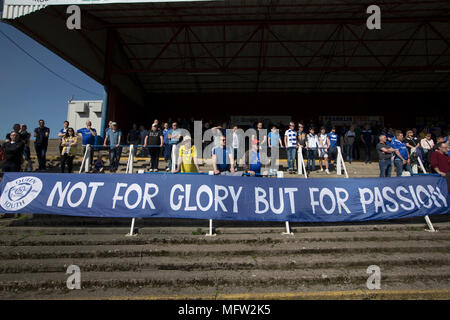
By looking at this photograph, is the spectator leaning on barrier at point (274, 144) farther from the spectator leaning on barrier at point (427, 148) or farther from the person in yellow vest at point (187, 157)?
the spectator leaning on barrier at point (427, 148)

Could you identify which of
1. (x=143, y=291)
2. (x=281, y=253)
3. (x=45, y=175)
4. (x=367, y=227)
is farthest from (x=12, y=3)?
(x=367, y=227)

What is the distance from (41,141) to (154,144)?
3.96 m

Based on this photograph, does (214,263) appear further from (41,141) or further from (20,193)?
(41,141)

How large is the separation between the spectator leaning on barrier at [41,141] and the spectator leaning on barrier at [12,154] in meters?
2.37

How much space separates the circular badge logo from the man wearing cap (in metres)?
3.31

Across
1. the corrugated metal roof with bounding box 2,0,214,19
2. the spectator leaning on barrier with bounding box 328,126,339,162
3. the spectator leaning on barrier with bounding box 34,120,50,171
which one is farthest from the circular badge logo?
the spectator leaning on barrier with bounding box 328,126,339,162

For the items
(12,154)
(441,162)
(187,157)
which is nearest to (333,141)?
(441,162)

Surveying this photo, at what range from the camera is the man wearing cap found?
7875 mm

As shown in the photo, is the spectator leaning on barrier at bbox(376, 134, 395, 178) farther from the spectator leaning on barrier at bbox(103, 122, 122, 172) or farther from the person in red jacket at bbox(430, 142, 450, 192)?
the spectator leaning on barrier at bbox(103, 122, 122, 172)

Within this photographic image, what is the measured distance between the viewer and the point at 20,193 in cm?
478

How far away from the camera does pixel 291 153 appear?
8.12 m

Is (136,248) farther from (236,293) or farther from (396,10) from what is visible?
(396,10)

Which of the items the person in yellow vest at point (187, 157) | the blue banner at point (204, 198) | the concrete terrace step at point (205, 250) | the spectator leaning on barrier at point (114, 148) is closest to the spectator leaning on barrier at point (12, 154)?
the blue banner at point (204, 198)
